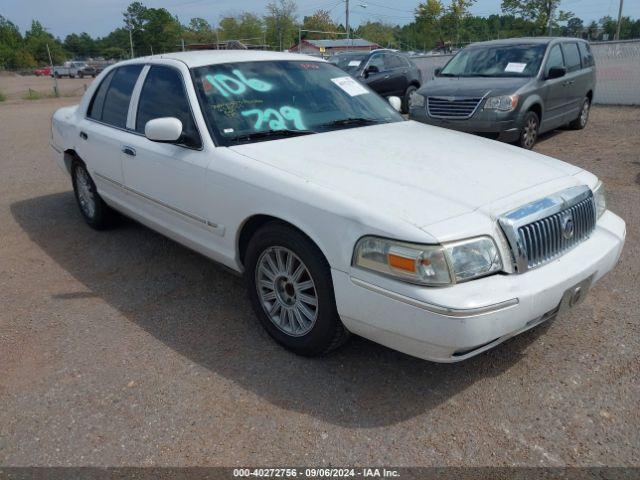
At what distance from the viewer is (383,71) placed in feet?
46.7

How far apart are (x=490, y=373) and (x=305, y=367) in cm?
104

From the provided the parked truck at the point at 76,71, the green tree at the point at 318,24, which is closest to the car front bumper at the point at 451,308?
the parked truck at the point at 76,71

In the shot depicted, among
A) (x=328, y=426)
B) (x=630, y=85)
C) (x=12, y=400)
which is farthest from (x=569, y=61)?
(x=12, y=400)

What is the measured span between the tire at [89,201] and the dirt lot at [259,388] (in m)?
1.02

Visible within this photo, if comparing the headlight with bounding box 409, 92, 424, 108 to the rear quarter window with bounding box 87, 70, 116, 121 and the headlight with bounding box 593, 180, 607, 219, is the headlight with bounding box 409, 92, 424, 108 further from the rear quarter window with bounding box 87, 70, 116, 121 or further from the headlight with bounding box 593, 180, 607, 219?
the headlight with bounding box 593, 180, 607, 219

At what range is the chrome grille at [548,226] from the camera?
2748 mm

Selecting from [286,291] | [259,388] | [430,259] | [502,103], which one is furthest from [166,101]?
[502,103]

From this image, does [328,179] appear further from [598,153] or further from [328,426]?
[598,153]

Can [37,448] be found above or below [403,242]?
below

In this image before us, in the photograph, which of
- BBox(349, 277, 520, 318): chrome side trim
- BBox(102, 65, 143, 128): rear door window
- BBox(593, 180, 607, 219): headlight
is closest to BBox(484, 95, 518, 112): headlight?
BBox(593, 180, 607, 219): headlight

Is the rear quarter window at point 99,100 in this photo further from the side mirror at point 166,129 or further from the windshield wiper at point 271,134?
the windshield wiper at point 271,134

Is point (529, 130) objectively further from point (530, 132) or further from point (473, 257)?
point (473, 257)

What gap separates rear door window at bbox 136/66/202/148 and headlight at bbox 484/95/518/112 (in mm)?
5344

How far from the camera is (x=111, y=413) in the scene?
9.50 ft
